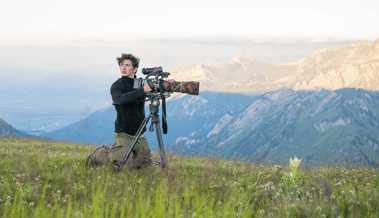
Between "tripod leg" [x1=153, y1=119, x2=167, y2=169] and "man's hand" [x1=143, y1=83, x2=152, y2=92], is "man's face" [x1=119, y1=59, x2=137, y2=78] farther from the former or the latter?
"tripod leg" [x1=153, y1=119, x2=167, y2=169]

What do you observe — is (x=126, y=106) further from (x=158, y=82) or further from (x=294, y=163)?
(x=294, y=163)

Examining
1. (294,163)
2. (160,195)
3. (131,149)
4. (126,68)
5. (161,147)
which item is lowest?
(131,149)

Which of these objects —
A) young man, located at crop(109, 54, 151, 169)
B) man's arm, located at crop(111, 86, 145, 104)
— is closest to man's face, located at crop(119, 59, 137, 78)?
young man, located at crop(109, 54, 151, 169)

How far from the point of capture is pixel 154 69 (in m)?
12.0

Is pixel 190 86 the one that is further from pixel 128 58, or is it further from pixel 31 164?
pixel 31 164

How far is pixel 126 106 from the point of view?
13.8 m

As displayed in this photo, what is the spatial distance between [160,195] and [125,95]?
7958 mm

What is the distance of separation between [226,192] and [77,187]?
8.31 feet

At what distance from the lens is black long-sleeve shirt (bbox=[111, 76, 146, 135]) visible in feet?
43.0

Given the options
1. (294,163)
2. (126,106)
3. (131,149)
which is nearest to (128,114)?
(126,106)

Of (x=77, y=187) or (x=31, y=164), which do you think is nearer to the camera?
(x=77, y=187)

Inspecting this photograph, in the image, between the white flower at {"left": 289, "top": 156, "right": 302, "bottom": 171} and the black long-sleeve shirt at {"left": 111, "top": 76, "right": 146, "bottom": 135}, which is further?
the black long-sleeve shirt at {"left": 111, "top": 76, "right": 146, "bottom": 135}

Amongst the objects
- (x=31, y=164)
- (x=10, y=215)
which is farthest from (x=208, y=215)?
(x=31, y=164)

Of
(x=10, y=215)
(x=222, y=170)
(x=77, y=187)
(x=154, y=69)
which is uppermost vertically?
(x=154, y=69)
